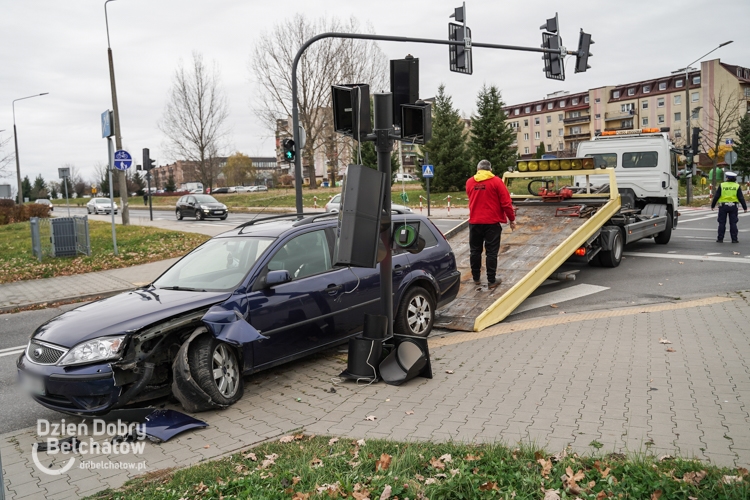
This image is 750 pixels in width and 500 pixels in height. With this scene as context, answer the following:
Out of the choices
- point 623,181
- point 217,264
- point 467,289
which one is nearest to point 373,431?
point 217,264

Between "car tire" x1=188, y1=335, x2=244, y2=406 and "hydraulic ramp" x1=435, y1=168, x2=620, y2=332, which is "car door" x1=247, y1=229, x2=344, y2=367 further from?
"hydraulic ramp" x1=435, y1=168, x2=620, y2=332

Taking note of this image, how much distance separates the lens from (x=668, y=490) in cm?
325

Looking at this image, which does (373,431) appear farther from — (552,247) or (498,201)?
(552,247)

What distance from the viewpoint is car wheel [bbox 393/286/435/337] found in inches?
283

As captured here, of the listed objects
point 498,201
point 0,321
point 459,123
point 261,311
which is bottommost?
point 0,321

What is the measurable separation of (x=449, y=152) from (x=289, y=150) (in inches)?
1062

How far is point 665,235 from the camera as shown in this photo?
50.7 feet

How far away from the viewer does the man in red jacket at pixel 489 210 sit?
348 inches

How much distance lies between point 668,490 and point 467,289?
5912 millimetres

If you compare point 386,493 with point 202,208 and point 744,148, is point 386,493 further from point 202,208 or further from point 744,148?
point 744,148

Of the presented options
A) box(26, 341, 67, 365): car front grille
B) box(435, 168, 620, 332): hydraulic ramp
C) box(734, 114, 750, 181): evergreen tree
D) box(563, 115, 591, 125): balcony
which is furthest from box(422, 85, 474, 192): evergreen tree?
box(563, 115, 591, 125): balcony

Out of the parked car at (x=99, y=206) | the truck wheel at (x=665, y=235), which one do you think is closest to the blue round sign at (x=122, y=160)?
the truck wheel at (x=665, y=235)

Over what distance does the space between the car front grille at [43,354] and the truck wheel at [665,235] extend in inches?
564

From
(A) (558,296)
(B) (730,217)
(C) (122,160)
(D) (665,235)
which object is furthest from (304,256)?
(B) (730,217)
